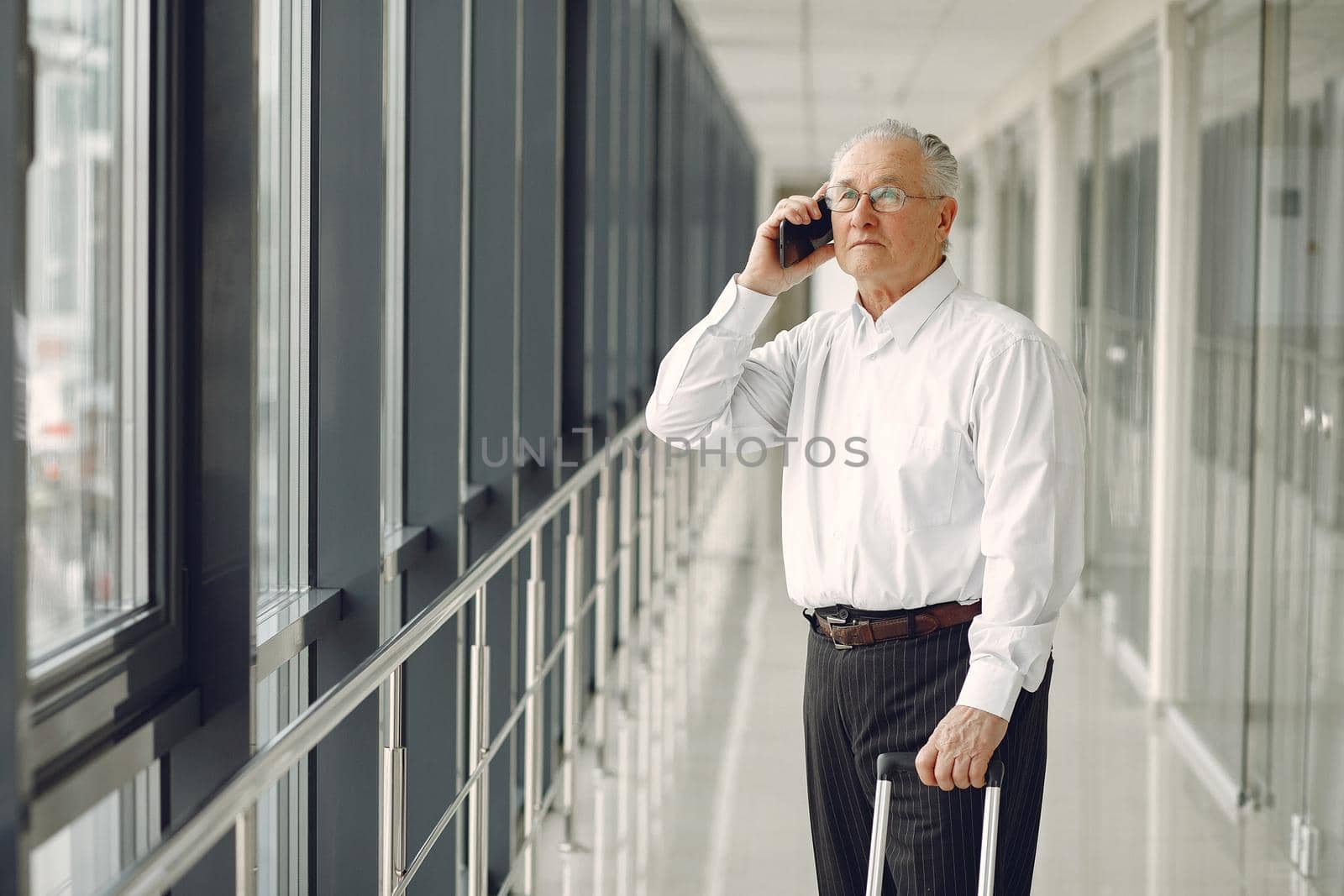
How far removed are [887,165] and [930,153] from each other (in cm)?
6

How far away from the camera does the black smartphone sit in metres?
1.88

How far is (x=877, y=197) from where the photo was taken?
68.6 inches

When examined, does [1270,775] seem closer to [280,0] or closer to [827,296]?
[280,0]

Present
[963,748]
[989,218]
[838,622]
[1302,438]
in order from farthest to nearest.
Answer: [989,218] → [1302,438] → [838,622] → [963,748]

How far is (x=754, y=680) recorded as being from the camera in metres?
4.67

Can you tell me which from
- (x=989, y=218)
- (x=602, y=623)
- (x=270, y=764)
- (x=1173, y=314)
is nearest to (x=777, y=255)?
(x=270, y=764)

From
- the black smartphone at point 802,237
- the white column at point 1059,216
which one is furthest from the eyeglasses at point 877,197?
the white column at point 1059,216

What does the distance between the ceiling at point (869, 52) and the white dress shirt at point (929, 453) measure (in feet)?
12.4

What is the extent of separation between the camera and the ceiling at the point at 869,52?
5.56m

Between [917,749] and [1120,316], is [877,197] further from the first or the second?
[1120,316]

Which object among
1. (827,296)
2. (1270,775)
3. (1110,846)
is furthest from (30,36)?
(827,296)

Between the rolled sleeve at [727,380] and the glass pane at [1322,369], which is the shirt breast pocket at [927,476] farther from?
the glass pane at [1322,369]

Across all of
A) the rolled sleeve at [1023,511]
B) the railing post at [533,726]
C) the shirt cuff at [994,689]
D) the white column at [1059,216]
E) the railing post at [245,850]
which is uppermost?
the white column at [1059,216]

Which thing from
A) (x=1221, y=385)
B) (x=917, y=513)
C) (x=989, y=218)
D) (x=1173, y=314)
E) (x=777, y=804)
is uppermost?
(x=989, y=218)
